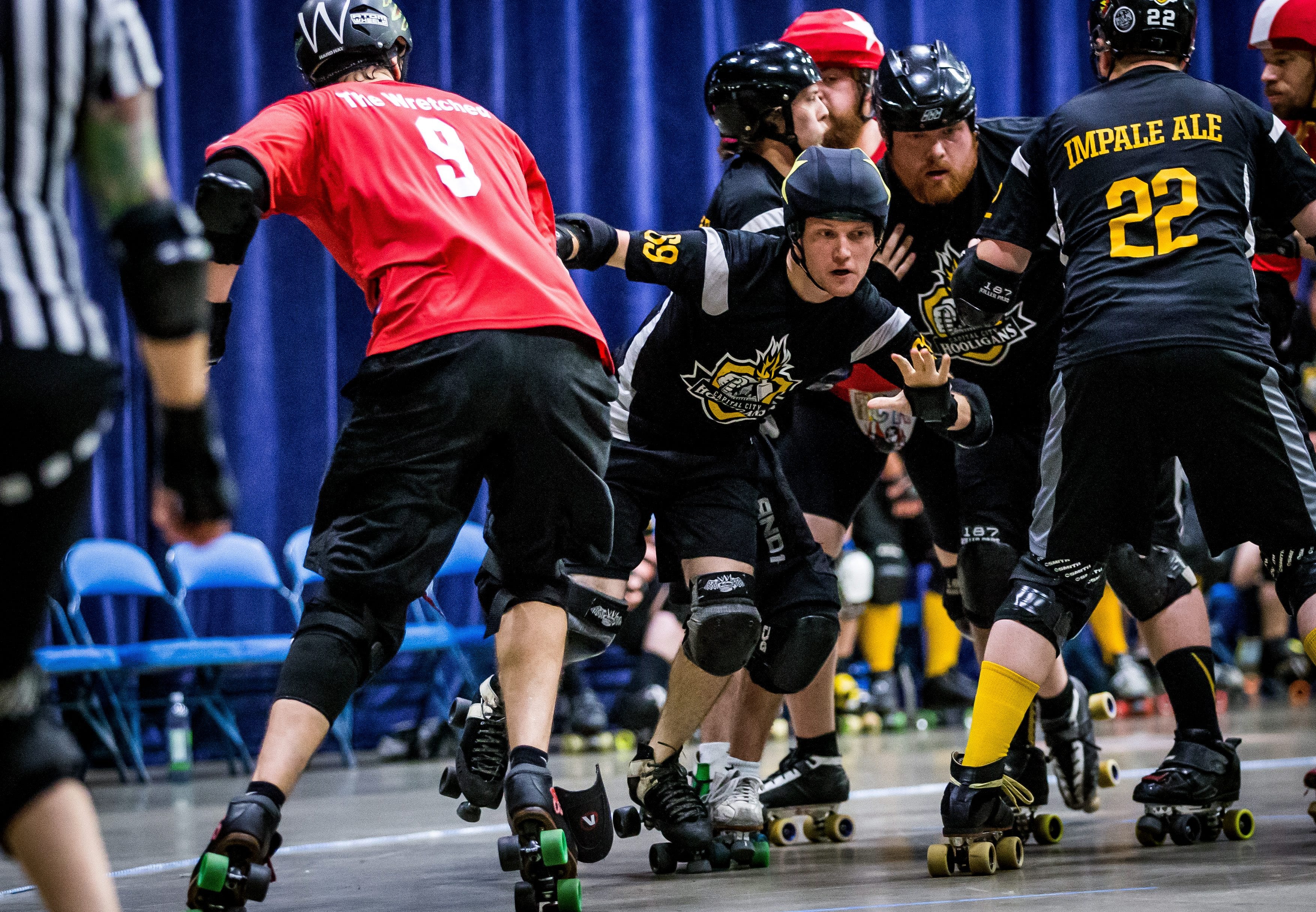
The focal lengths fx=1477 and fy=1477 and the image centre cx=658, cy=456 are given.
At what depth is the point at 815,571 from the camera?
337cm

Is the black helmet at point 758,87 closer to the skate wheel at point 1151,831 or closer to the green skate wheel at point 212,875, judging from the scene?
the skate wheel at point 1151,831

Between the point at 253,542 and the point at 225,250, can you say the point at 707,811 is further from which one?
the point at 253,542

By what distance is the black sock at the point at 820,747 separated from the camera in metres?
3.53

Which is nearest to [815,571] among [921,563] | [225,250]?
[225,250]

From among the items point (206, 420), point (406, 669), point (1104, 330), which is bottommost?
point (406, 669)

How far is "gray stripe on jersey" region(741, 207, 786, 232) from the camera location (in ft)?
11.0

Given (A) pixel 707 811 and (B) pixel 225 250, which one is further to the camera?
(A) pixel 707 811

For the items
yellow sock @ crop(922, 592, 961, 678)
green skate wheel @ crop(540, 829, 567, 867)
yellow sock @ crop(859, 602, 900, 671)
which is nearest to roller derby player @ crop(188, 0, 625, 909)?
green skate wheel @ crop(540, 829, 567, 867)

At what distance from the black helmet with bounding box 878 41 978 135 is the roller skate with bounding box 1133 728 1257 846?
1.50 m

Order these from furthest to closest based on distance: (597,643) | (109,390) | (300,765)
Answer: (597,643) < (300,765) < (109,390)

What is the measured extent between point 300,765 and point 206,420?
105cm

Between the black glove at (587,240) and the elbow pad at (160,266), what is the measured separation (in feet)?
5.27

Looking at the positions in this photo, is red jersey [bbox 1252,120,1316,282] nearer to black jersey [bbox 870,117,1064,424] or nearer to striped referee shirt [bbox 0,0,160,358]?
black jersey [bbox 870,117,1064,424]

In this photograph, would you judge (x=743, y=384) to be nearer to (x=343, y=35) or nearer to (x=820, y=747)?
(x=820, y=747)
